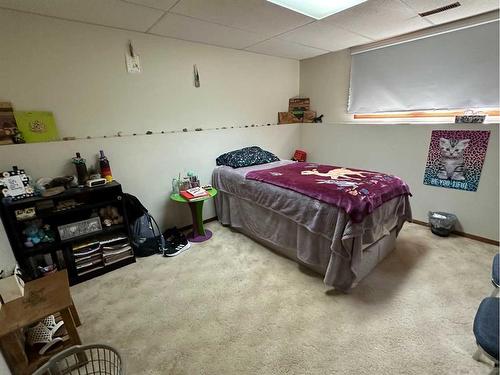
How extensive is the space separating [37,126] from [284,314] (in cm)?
254

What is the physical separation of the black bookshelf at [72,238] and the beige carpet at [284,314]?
0.15 metres

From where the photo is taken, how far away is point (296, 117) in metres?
4.02

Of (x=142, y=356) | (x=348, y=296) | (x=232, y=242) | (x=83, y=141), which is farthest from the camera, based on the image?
(x=232, y=242)

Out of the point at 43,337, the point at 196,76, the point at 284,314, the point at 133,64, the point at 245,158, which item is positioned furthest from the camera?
the point at 245,158

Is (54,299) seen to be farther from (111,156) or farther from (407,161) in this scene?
(407,161)

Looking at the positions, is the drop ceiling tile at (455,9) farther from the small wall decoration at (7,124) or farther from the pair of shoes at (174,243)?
the small wall decoration at (7,124)

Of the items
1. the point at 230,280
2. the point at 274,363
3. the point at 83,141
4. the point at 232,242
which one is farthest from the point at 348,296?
the point at 83,141

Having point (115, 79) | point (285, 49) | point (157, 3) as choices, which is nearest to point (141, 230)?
point (115, 79)

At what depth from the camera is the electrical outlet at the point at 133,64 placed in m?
2.41

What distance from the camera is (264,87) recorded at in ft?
11.8

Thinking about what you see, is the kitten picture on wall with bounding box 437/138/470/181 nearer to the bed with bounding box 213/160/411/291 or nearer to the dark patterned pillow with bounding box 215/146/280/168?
the bed with bounding box 213/160/411/291

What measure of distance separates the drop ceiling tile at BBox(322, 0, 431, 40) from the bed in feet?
4.79

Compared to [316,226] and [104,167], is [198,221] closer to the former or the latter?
[104,167]

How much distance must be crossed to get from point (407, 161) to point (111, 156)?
11.1 ft
